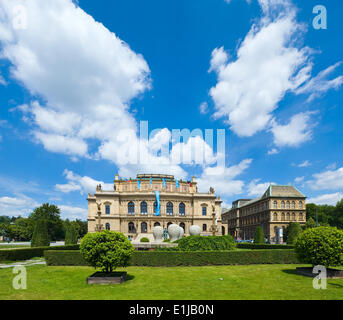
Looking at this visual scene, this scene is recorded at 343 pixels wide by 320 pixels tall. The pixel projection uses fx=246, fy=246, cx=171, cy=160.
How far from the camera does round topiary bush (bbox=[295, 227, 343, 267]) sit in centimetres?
1599

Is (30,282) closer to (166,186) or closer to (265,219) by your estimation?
(166,186)

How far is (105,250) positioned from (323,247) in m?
13.9

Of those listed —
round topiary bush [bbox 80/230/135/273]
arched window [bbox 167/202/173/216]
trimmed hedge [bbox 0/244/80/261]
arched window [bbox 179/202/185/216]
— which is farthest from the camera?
arched window [bbox 179/202/185/216]

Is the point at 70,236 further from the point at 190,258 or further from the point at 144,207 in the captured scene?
the point at 144,207

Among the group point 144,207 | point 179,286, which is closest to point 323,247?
point 179,286

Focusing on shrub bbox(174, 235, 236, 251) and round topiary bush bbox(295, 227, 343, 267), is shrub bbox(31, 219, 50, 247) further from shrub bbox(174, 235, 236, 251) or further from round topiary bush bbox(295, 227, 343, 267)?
round topiary bush bbox(295, 227, 343, 267)

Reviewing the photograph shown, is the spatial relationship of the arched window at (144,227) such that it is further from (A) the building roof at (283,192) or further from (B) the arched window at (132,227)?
(A) the building roof at (283,192)

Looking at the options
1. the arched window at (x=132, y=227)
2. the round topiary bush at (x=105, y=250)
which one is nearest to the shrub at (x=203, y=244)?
the round topiary bush at (x=105, y=250)

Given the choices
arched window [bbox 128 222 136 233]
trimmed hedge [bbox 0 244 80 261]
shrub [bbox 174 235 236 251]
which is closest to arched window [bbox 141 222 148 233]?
arched window [bbox 128 222 136 233]

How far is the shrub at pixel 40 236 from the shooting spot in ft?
96.1

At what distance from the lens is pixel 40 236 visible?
96.4 ft

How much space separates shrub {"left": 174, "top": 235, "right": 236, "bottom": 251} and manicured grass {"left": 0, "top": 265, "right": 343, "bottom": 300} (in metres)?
4.35

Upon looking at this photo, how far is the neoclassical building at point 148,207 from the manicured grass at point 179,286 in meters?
45.8
